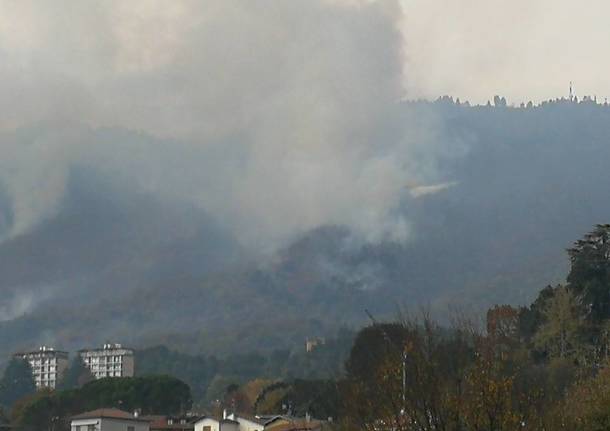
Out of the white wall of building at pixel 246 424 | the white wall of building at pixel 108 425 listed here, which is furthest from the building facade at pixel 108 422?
the white wall of building at pixel 246 424

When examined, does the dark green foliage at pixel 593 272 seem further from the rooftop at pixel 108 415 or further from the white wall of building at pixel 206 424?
the rooftop at pixel 108 415

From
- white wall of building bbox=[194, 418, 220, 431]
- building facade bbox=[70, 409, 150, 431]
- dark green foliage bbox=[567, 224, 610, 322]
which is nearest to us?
dark green foliage bbox=[567, 224, 610, 322]

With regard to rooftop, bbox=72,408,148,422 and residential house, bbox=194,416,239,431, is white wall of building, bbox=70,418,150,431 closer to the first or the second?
rooftop, bbox=72,408,148,422

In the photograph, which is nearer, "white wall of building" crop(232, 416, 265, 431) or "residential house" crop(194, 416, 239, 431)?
"white wall of building" crop(232, 416, 265, 431)

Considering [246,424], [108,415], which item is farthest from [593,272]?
[108,415]

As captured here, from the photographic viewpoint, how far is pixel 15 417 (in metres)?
136

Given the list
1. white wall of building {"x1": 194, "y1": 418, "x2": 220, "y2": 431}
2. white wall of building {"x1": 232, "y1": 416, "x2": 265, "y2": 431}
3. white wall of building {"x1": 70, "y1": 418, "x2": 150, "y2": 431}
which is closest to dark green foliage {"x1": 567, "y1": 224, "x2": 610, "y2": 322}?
white wall of building {"x1": 232, "y1": 416, "x2": 265, "y2": 431}

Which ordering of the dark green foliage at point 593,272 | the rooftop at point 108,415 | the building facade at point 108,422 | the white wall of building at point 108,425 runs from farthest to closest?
the rooftop at point 108,415 < the building facade at point 108,422 < the white wall of building at point 108,425 < the dark green foliage at point 593,272

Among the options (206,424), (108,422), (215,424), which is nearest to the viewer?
(108,422)

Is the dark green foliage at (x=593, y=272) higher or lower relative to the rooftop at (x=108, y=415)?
higher

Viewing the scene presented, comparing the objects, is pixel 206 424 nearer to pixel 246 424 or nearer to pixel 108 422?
pixel 246 424

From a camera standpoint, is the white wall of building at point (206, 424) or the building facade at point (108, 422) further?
the white wall of building at point (206, 424)

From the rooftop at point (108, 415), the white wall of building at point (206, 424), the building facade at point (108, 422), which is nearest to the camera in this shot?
the building facade at point (108, 422)

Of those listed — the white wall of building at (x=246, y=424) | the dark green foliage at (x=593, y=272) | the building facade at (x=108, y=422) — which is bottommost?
the white wall of building at (x=246, y=424)
